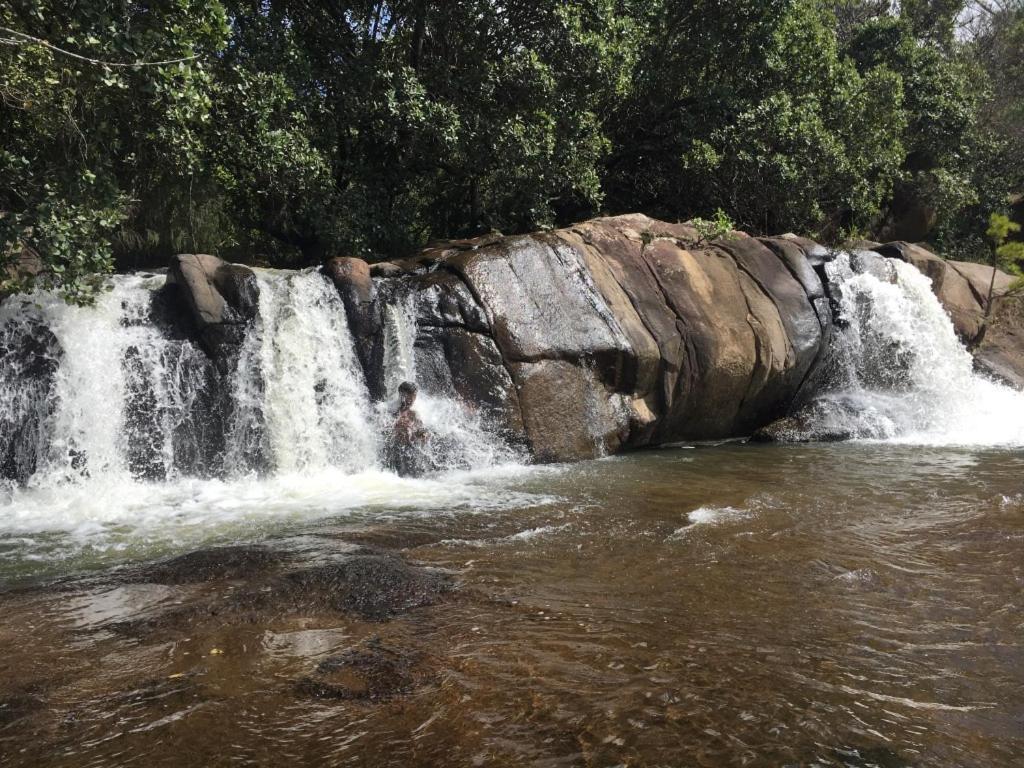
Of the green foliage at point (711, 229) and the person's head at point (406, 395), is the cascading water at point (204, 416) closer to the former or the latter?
the person's head at point (406, 395)

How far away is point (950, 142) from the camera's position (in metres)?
20.7

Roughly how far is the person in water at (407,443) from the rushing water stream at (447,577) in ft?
0.74

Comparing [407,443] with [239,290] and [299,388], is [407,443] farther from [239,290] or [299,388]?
[239,290]

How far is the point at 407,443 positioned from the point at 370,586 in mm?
4841

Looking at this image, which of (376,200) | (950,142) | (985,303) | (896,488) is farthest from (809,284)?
(950,142)

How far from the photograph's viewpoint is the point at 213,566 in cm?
524

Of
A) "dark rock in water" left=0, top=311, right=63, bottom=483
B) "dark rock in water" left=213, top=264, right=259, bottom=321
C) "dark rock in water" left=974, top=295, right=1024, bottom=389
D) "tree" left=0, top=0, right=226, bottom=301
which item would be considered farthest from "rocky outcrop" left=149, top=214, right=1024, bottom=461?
"dark rock in water" left=974, top=295, right=1024, bottom=389

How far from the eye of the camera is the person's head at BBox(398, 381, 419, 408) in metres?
9.76

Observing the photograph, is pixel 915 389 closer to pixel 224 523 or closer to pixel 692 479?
pixel 692 479

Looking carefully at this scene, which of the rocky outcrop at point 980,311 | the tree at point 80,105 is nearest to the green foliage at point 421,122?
the tree at point 80,105

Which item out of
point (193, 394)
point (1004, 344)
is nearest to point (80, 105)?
point (193, 394)

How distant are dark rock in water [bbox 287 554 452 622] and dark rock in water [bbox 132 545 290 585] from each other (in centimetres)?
39

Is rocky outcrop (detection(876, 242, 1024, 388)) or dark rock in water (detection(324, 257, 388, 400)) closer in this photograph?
dark rock in water (detection(324, 257, 388, 400))

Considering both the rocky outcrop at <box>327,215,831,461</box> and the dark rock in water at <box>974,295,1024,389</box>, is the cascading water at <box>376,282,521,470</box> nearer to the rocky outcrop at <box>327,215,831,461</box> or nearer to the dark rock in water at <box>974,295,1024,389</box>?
the rocky outcrop at <box>327,215,831,461</box>
